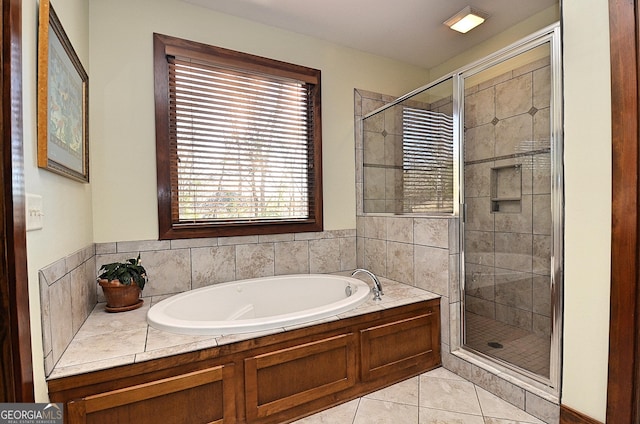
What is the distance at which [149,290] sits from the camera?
7.55ft

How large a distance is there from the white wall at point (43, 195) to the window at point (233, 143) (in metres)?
0.63

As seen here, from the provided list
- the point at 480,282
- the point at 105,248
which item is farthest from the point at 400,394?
the point at 105,248

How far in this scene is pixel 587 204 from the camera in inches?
58.8

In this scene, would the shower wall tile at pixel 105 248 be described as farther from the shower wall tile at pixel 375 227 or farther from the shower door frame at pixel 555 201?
the shower door frame at pixel 555 201

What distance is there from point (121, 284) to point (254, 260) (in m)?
0.98

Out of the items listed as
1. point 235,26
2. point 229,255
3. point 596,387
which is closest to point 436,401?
point 596,387

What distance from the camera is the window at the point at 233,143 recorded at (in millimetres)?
2336

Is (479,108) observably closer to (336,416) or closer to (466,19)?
(466,19)

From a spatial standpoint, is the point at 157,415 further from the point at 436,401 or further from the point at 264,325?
the point at 436,401

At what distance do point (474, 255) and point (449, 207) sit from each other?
0.39 meters

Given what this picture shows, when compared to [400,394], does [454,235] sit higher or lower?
higher

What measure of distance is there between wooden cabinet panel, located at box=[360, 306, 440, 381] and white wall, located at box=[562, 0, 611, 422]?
812mm

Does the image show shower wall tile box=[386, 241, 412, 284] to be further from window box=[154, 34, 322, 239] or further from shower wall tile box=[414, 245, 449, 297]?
window box=[154, 34, 322, 239]

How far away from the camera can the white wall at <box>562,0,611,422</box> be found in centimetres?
143
